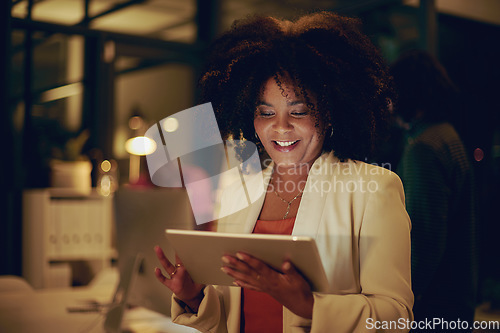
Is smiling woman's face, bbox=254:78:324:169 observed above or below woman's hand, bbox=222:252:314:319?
above

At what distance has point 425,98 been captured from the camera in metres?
2.07

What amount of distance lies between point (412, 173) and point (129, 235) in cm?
114

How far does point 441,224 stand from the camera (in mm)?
1849

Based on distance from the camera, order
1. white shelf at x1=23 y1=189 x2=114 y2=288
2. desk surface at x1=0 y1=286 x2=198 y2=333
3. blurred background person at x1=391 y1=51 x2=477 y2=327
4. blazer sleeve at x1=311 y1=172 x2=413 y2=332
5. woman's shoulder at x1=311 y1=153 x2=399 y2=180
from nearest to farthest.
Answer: blazer sleeve at x1=311 y1=172 x2=413 y2=332 → woman's shoulder at x1=311 y1=153 x2=399 y2=180 → blurred background person at x1=391 y1=51 x2=477 y2=327 → desk surface at x1=0 y1=286 x2=198 y2=333 → white shelf at x1=23 y1=189 x2=114 y2=288

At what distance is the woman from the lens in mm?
1234

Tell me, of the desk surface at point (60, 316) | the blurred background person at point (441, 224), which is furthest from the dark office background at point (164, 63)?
the desk surface at point (60, 316)

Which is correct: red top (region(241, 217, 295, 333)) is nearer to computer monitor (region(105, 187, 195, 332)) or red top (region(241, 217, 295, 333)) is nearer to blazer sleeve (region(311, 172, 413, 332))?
blazer sleeve (region(311, 172, 413, 332))

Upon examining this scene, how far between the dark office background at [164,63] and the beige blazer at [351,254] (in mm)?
1030

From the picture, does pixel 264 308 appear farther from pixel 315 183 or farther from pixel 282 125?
pixel 282 125

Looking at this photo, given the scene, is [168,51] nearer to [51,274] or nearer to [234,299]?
[51,274]

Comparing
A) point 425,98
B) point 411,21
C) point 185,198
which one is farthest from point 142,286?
point 411,21

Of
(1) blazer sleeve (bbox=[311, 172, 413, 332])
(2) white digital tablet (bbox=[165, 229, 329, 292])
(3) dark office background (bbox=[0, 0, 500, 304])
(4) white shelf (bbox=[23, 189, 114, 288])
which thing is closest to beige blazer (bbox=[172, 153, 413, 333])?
(1) blazer sleeve (bbox=[311, 172, 413, 332])

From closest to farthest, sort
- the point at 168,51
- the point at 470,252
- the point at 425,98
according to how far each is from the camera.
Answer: the point at 470,252 < the point at 425,98 < the point at 168,51

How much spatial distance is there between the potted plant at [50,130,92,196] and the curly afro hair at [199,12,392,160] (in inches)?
123
